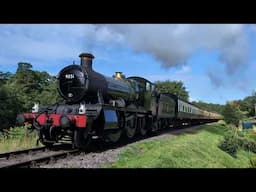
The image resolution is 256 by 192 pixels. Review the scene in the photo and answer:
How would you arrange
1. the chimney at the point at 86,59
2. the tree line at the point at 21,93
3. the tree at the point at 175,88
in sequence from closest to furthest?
the chimney at the point at 86,59 < the tree line at the point at 21,93 < the tree at the point at 175,88

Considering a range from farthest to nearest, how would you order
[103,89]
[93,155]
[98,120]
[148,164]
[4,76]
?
1. [4,76]
2. [103,89]
3. [98,120]
4. [93,155]
5. [148,164]

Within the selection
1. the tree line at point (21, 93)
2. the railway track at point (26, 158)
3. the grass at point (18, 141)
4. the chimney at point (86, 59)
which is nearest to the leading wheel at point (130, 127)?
the chimney at point (86, 59)

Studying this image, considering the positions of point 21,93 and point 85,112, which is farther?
point 21,93

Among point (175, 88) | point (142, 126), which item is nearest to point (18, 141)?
point (142, 126)

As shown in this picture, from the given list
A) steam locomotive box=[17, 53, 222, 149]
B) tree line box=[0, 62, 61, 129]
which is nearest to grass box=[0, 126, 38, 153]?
steam locomotive box=[17, 53, 222, 149]

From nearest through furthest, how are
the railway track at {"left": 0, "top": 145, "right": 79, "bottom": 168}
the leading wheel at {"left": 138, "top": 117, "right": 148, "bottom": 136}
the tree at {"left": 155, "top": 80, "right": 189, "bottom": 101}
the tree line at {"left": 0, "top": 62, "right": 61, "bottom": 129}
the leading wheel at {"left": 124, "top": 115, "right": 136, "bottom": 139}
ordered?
the railway track at {"left": 0, "top": 145, "right": 79, "bottom": 168} → the leading wheel at {"left": 124, "top": 115, "right": 136, "bottom": 139} → the leading wheel at {"left": 138, "top": 117, "right": 148, "bottom": 136} → the tree line at {"left": 0, "top": 62, "right": 61, "bottom": 129} → the tree at {"left": 155, "top": 80, "right": 189, "bottom": 101}

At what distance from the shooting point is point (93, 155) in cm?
1138

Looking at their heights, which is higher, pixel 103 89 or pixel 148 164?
pixel 103 89

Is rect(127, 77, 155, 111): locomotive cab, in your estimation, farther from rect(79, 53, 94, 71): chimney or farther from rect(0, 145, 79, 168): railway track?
rect(0, 145, 79, 168): railway track

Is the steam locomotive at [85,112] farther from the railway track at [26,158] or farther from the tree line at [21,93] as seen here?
the tree line at [21,93]

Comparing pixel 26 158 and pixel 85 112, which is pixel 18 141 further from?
pixel 26 158
